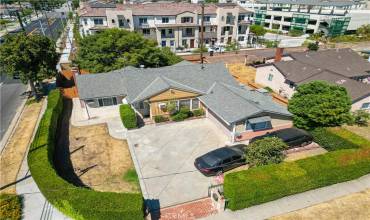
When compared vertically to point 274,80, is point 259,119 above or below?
above

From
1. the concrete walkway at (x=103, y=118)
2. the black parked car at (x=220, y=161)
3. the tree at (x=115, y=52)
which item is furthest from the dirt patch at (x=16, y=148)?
the black parked car at (x=220, y=161)

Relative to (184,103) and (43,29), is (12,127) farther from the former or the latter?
(43,29)

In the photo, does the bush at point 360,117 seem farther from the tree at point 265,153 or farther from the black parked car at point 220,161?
the black parked car at point 220,161

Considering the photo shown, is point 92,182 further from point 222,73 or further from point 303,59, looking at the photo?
point 303,59

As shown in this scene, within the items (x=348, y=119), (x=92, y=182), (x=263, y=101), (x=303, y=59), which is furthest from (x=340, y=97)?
(x=92, y=182)

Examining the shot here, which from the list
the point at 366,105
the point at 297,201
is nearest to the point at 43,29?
the point at 366,105

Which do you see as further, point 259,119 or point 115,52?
point 115,52
